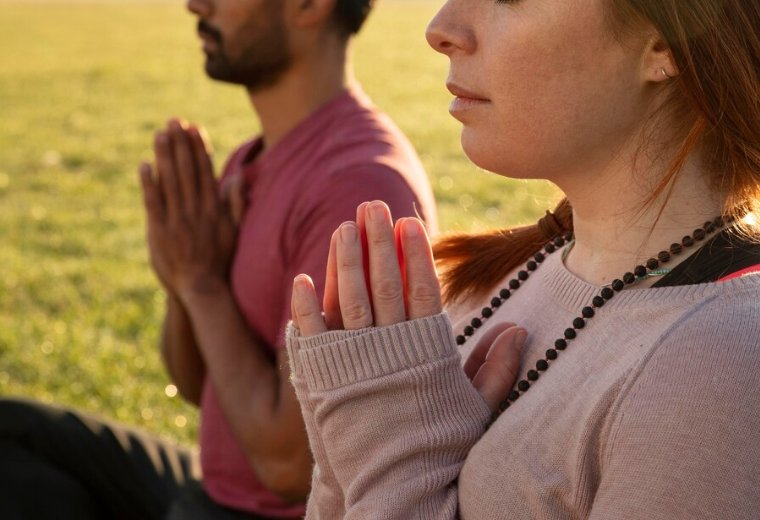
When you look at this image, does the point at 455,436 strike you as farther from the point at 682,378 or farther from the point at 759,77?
the point at 759,77

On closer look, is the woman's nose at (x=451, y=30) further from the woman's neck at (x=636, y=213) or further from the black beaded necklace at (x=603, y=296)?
the black beaded necklace at (x=603, y=296)

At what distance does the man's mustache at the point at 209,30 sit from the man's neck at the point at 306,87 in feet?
0.72

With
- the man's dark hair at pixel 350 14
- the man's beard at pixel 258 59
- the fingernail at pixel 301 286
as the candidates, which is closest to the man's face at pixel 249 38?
the man's beard at pixel 258 59

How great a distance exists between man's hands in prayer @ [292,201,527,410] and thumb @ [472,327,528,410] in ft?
0.52

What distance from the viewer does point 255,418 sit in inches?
105

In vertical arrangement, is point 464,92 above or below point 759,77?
below

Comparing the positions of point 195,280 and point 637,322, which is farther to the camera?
point 195,280

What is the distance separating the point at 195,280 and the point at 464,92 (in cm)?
148

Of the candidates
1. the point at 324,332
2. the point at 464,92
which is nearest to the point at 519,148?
the point at 464,92

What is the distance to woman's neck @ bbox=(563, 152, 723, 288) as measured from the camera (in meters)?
1.63

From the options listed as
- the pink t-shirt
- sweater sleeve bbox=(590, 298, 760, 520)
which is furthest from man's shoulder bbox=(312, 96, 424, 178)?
sweater sleeve bbox=(590, 298, 760, 520)

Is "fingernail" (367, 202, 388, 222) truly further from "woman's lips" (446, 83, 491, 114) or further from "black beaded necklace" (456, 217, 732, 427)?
"black beaded necklace" (456, 217, 732, 427)

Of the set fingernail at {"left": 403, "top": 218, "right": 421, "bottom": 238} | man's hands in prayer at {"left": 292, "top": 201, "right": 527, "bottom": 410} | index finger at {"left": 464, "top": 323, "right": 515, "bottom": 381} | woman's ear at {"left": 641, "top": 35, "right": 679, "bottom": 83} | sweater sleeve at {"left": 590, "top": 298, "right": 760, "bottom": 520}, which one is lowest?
index finger at {"left": 464, "top": 323, "right": 515, "bottom": 381}

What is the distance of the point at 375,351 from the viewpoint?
159 centimetres
